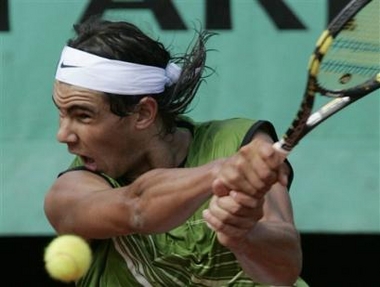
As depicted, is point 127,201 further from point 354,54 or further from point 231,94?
point 231,94

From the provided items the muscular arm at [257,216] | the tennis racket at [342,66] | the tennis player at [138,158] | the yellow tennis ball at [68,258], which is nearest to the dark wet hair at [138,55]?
the tennis player at [138,158]

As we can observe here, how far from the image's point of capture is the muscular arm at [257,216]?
2.42 m

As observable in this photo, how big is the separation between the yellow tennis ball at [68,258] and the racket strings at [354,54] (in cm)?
63

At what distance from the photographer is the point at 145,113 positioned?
306 centimetres

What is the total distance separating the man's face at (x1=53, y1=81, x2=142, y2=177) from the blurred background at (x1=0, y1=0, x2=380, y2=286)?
0.67 m

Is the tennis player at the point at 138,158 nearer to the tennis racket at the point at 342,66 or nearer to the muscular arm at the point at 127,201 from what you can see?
the muscular arm at the point at 127,201

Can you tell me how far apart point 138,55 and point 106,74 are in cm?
10

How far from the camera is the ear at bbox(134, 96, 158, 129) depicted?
3045 mm

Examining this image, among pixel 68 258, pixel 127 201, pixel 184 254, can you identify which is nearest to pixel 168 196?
pixel 127 201

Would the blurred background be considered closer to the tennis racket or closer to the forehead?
the forehead

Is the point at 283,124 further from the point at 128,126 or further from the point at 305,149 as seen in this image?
the point at 128,126

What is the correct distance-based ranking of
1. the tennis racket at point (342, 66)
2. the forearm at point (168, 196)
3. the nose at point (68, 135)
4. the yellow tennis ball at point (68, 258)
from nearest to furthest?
the tennis racket at point (342, 66) → the forearm at point (168, 196) → the yellow tennis ball at point (68, 258) → the nose at point (68, 135)

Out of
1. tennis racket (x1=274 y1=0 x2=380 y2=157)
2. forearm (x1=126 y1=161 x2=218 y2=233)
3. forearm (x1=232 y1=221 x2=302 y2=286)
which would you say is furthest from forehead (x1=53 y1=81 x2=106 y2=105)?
tennis racket (x1=274 y1=0 x2=380 y2=157)

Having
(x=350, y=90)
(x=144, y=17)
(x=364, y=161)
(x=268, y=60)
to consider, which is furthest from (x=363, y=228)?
(x=350, y=90)
